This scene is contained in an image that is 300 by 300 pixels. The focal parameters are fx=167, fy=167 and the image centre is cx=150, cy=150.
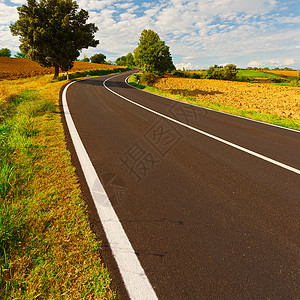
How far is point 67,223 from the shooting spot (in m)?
2.12

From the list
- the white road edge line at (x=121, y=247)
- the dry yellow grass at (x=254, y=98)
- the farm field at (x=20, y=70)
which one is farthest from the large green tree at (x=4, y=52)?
the white road edge line at (x=121, y=247)

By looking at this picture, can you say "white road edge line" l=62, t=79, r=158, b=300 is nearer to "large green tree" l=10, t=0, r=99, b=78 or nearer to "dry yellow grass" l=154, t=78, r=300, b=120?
"dry yellow grass" l=154, t=78, r=300, b=120

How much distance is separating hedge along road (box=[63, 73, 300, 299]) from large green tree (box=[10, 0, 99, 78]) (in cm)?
2331

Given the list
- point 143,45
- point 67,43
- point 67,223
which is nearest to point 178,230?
point 67,223

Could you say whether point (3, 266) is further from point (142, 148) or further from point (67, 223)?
point (142, 148)

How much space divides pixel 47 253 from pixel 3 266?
1.19 feet

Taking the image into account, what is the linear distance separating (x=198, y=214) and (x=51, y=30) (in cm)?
2852

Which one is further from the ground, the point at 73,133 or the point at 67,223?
the point at 73,133

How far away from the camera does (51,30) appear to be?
21578 mm

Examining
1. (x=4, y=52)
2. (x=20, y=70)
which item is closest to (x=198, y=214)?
(x=20, y=70)

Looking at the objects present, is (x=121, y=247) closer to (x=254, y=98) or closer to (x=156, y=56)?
(x=254, y=98)

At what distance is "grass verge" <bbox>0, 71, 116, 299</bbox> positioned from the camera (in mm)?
1490

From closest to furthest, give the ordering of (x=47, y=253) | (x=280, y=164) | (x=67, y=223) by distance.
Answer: (x=47, y=253)
(x=67, y=223)
(x=280, y=164)

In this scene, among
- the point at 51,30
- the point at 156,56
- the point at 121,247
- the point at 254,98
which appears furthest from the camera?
the point at 156,56
